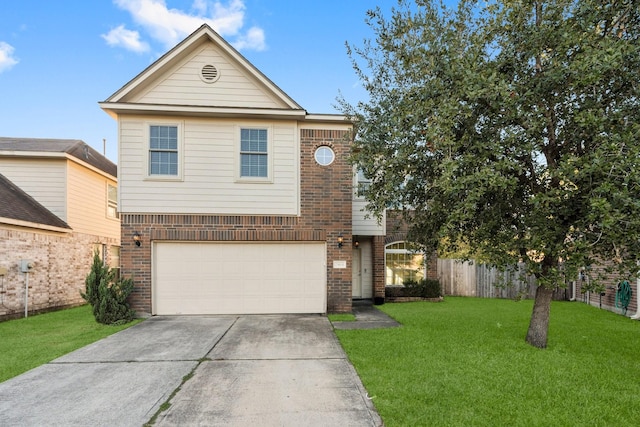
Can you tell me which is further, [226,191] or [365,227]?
[365,227]

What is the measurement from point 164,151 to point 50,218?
5265 millimetres

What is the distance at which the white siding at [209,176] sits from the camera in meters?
8.89

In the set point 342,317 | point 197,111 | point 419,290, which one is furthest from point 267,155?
point 419,290

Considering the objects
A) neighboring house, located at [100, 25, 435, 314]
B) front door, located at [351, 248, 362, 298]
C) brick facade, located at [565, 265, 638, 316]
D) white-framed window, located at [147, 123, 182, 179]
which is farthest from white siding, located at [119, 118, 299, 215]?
brick facade, located at [565, 265, 638, 316]

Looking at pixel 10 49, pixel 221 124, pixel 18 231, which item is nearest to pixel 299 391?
pixel 221 124

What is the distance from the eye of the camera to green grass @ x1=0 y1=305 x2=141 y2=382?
546 centimetres

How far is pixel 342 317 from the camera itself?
341 inches

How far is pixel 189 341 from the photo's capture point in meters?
6.54

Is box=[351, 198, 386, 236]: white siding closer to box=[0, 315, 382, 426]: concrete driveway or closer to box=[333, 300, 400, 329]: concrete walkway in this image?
box=[333, 300, 400, 329]: concrete walkway

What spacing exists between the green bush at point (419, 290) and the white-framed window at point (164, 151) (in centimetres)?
799

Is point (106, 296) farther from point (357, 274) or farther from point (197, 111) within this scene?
point (357, 274)

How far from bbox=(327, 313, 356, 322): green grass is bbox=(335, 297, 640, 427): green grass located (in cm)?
116

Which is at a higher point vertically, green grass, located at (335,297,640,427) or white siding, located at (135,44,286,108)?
white siding, located at (135,44,286,108)

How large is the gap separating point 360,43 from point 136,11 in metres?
9.72
